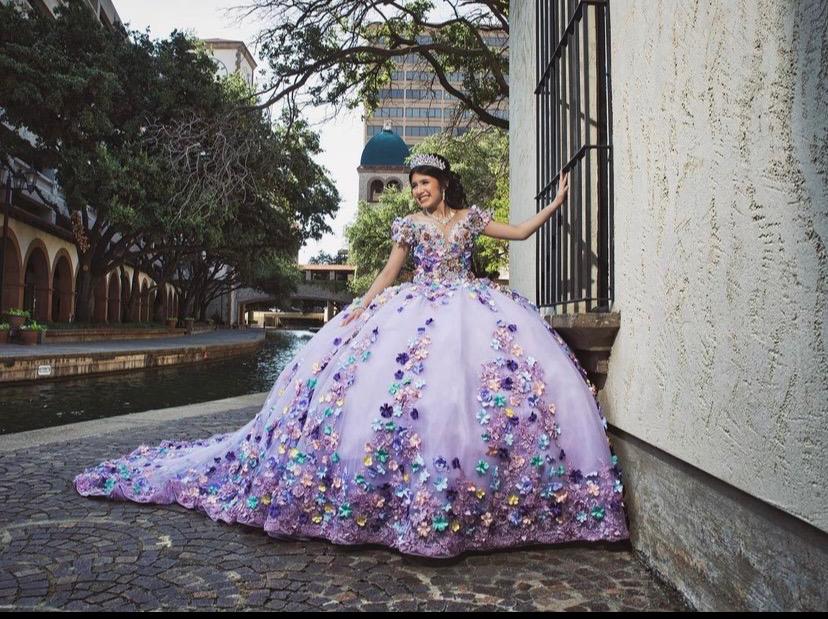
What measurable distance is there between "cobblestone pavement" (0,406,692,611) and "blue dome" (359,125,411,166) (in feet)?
227

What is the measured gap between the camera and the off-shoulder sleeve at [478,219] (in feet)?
12.3

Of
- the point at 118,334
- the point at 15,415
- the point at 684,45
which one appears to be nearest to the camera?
the point at 684,45

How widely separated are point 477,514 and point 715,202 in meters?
1.52

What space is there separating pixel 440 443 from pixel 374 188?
→ 69486 mm

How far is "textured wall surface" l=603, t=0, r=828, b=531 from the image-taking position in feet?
4.67

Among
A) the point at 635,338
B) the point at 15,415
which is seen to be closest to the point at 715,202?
the point at 635,338

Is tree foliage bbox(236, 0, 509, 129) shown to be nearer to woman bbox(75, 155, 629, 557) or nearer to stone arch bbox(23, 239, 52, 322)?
woman bbox(75, 155, 629, 557)

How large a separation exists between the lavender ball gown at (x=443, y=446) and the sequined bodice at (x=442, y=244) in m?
0.47

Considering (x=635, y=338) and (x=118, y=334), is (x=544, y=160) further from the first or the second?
(x=118, y=334)

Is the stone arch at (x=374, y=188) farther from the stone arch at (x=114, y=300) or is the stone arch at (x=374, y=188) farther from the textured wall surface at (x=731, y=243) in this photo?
the textured wall surface at (x=731, y=243)

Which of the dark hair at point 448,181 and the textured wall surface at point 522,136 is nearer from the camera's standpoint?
the dark hair at point 448,181

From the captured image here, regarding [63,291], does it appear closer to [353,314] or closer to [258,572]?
[353,314]

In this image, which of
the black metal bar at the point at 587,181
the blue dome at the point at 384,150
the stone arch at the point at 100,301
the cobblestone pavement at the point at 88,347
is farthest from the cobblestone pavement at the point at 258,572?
the blue dome at the point at 384,150

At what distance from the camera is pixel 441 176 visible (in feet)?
12.3
